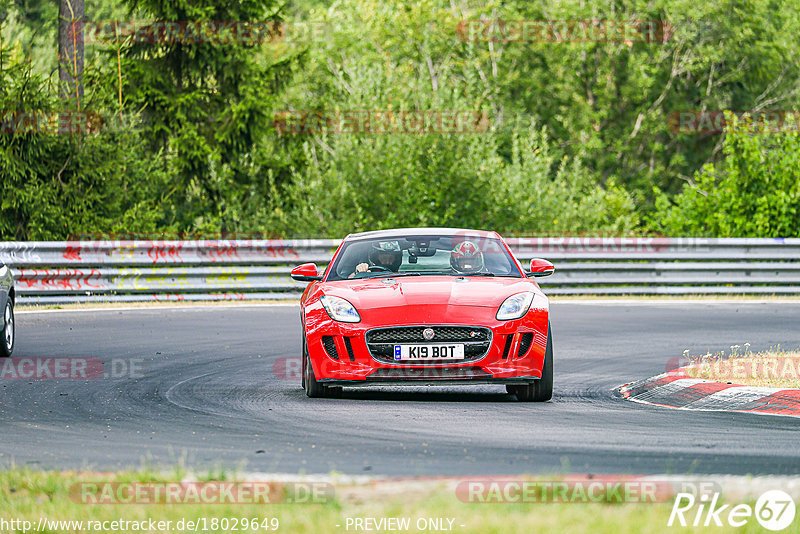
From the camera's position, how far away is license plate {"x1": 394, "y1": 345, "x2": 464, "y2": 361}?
386 inches

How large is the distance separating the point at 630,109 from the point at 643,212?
421 cm

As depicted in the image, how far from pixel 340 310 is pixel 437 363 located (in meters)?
0.92

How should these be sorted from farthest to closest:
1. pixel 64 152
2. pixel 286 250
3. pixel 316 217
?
pixel 316 217
pixel 64 152
pixel 286 250

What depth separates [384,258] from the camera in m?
11.3

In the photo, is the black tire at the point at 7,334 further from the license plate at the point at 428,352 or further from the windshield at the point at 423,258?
the license plate at the point at 428,352

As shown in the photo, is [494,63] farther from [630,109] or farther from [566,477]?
[566,477]

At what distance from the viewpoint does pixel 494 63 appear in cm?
5066

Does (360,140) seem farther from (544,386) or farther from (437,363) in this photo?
(437,363)

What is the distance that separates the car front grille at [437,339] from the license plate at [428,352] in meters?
0.03

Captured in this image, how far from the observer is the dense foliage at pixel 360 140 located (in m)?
25.0

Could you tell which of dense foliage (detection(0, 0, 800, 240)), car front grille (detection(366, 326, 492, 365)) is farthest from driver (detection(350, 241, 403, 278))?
dense foliage (detection(0, 0, 800, 240))

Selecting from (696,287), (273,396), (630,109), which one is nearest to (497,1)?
(630,109)

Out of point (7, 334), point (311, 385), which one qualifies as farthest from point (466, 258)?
point (7, 334)
